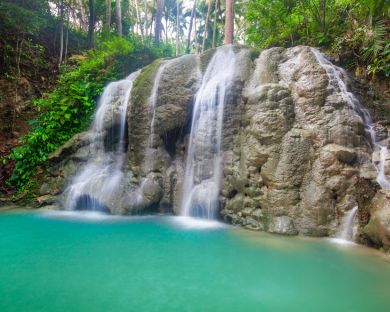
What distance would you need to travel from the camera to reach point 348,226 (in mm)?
5133

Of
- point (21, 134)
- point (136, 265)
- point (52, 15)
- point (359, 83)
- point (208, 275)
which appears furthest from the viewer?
point (52, 15)

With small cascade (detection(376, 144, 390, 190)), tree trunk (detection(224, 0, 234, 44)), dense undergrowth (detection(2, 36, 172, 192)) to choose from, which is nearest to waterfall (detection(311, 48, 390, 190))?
small cascade (detection(376, 144, 390, 190))

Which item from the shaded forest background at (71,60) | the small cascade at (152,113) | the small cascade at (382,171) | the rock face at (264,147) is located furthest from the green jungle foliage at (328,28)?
the small cascade at (152,113)

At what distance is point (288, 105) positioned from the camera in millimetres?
6391

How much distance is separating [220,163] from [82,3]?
1633cm

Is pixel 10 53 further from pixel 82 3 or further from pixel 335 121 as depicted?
pixel 335 121

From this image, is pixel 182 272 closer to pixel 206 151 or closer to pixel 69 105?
pixel 206 151

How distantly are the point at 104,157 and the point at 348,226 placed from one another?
21.2 ft

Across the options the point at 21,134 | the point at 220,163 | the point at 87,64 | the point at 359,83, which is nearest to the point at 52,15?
the point at 87,64

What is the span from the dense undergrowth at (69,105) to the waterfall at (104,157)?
656 millimetres

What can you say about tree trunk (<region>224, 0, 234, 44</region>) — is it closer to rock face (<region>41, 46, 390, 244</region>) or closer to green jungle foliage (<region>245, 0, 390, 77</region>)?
green jungle foliage (<region>245, 0, 390, 77</region>)

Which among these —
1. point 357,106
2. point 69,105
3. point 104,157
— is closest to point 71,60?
point 69,105

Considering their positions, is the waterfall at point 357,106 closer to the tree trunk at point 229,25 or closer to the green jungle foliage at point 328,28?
the green jungle foliage at point 328,28

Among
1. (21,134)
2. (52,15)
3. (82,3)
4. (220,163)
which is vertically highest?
(82,3)
